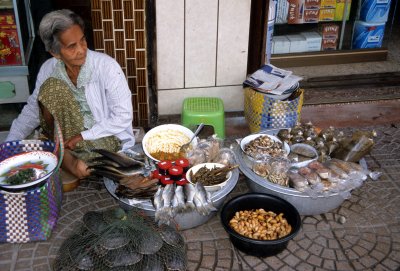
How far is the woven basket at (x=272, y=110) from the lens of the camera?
181 inches

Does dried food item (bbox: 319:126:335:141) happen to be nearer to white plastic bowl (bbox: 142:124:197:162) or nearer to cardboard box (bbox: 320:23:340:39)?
white plastic bowl (bbox: 142:124:197:162)

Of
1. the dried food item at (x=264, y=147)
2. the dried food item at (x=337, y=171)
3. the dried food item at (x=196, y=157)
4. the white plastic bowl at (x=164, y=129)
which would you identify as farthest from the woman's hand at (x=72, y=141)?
the dried food item at (x=337, y=171)

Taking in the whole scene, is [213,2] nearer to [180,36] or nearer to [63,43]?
[180,36]

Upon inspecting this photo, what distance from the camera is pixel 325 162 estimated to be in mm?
4027

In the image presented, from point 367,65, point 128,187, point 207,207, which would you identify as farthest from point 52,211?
point 367,65

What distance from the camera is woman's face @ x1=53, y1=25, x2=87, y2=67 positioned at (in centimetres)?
362

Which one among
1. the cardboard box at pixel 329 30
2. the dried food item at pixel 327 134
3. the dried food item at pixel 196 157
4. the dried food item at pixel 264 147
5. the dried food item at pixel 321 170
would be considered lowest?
the dried food item at pixel 321 170

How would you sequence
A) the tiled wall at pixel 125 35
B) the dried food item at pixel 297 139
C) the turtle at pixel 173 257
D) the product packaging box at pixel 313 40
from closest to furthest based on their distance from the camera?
the turtle at pixel 173 257 → the dried food item at pixel 297 139 → the tiled wall at pixel 125 35 → the product packaging box at pixel 313 40

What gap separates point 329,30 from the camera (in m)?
6.14

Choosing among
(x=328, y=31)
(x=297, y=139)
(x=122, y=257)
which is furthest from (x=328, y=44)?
(x=122, y=257)

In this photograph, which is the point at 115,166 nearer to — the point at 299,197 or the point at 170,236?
the point at 170,236

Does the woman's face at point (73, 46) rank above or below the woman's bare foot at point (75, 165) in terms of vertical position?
above

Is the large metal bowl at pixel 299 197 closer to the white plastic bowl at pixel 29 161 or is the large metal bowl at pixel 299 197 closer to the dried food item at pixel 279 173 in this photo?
the dried food item at pixel 279 173

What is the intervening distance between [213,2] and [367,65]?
2627 millimetres
